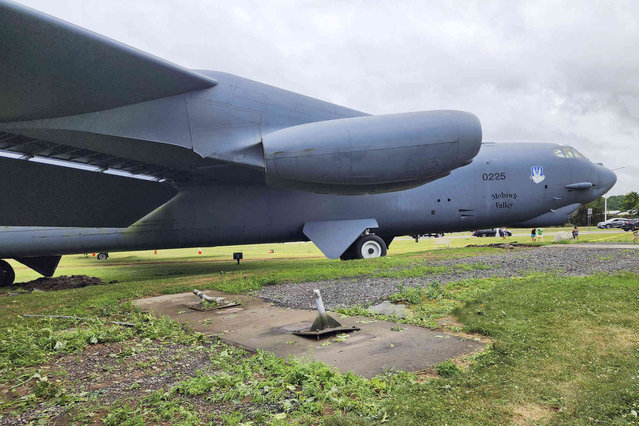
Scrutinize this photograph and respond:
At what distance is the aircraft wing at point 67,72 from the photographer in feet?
18.7

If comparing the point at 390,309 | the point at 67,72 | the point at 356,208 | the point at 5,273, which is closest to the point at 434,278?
the point at 390,309

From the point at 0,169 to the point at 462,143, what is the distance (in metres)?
11.1

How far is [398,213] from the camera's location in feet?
42.6

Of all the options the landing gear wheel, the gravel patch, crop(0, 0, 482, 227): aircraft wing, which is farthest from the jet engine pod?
the landing gear wheel

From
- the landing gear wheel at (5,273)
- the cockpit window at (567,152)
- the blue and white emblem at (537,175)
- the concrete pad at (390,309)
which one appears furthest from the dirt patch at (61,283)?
the cockpit window at (567,152)

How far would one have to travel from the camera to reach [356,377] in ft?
10.1

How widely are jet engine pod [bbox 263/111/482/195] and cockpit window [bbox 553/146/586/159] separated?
6.55 meters

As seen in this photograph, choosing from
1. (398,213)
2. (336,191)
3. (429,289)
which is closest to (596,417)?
(429,289)

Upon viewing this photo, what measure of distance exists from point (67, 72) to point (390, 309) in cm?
666

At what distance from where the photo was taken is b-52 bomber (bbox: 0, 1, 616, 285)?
687 centimetres

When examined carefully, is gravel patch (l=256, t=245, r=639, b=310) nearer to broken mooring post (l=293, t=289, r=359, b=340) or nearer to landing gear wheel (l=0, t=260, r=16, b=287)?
broken mooring post (l=293, t=289, r=359, b=340)

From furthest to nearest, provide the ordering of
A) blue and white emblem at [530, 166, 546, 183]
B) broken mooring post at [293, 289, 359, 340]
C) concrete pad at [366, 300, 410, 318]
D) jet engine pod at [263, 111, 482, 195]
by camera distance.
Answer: blue and white emblem at [530, 166, 546, 183]
jet engine pod at [263, 111, 482, 195]
concrete pad at [366, 300, 410, 318]
broken mooring post at [293, 289, 359, 340]

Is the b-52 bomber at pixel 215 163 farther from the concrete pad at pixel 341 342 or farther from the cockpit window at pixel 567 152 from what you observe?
the concrete pad at pixel 341 342

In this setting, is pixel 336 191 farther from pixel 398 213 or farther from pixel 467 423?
pixel 467 423
